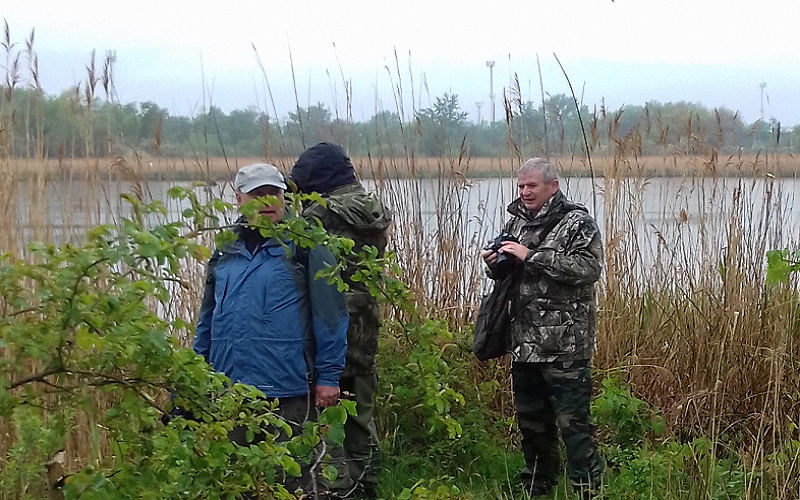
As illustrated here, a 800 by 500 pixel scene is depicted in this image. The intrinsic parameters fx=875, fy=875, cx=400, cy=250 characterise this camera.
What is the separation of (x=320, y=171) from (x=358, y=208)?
0.23m

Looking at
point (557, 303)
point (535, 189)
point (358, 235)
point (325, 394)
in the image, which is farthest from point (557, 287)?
point (325, 394)

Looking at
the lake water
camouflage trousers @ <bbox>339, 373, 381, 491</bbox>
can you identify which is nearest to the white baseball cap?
camouflage trousers @ <bbox>339, 373, 381, 491</bbox>

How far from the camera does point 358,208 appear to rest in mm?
3725

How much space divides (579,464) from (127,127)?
3093 mm

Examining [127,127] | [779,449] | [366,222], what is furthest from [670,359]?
[127,127]

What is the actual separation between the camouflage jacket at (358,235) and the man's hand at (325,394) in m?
0.61

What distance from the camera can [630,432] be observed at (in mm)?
4516

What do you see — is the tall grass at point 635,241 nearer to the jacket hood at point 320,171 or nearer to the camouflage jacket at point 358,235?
the jacket hood at point 320,171

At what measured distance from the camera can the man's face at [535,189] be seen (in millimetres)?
4031

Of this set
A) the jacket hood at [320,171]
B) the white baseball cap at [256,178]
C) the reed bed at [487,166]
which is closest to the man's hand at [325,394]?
the white baseball cap at [256,178]

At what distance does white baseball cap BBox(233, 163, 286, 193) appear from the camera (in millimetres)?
3109

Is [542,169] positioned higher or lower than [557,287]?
higher

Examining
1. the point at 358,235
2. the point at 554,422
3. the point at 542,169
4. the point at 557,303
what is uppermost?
the point at 542,169

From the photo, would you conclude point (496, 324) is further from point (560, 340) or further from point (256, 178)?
point (256, 178)
